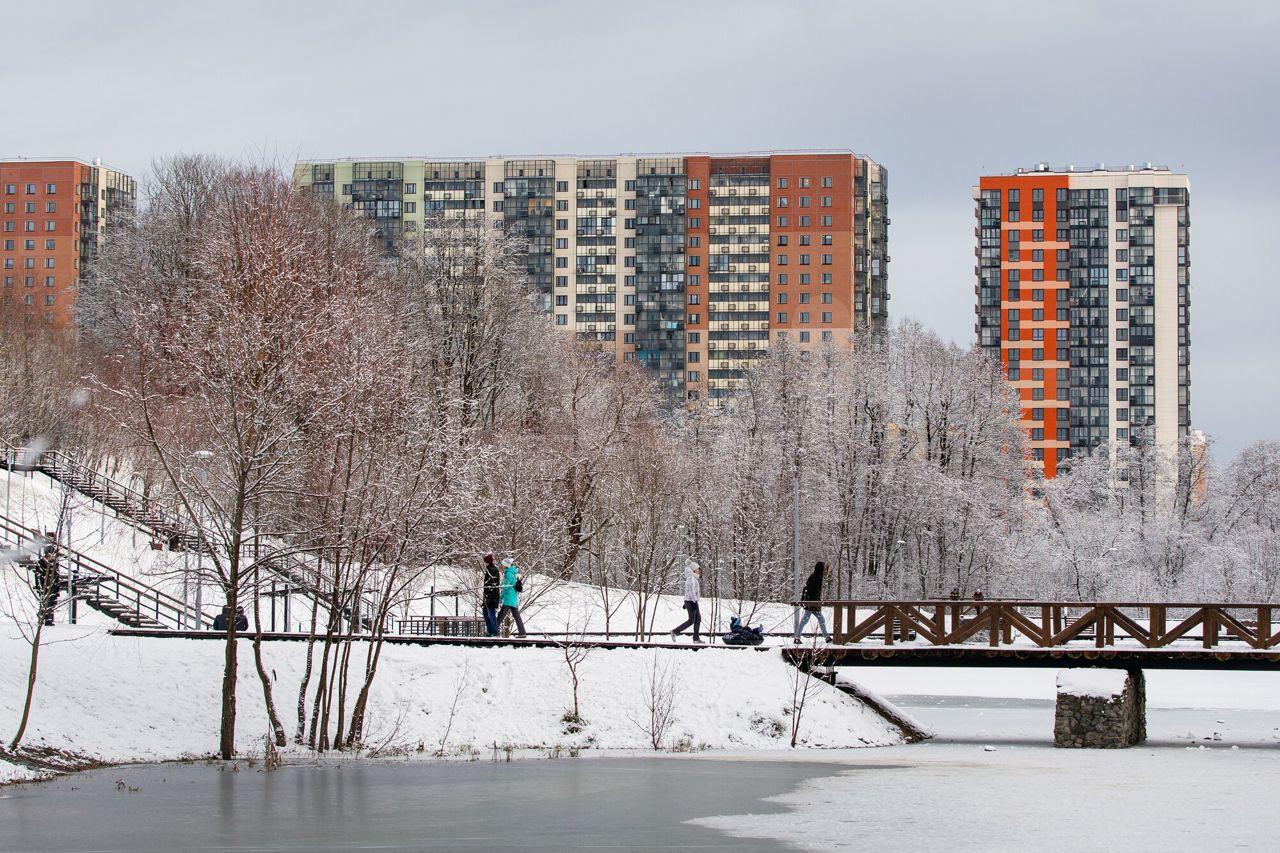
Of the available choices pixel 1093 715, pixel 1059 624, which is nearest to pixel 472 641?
pixel 1059 624

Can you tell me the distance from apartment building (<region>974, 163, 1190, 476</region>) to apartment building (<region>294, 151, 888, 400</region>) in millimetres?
13699

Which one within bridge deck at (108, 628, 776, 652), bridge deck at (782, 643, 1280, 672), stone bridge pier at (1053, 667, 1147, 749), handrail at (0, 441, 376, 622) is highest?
handrail at (0, 441, 376, 622)

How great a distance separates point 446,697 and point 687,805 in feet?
36.8

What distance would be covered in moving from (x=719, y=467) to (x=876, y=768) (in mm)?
43974

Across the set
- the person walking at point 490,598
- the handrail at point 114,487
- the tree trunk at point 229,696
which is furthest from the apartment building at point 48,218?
the tree trunk at point 229,696

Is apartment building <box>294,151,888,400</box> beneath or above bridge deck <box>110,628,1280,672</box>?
above

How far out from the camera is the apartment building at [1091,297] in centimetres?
14700

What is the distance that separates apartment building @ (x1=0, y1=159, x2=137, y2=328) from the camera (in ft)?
557

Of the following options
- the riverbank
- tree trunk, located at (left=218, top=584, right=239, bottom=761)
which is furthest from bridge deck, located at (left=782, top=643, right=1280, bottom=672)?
tree trunk, located at (left=218, top=584, right=239, bottom=761)

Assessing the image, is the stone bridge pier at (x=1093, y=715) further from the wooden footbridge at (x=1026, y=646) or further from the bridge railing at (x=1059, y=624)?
the bridge railing at (x=1059, y=624)

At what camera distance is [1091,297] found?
484 ft

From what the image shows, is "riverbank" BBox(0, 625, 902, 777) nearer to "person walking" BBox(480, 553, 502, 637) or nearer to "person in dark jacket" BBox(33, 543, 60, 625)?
"person in dark jacket" BBox(33, 543, 60, 625)

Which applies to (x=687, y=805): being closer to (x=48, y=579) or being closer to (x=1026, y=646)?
(x=48, y=579)

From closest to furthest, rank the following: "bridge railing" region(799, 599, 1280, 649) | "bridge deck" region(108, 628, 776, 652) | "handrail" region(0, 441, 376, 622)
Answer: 1. "bridge deck" region(108, 628, 776, 652)
2. "bridge railing" region(799, 599, 1280, 649)
3. "handrail" region(0, 441, 376, 622)
